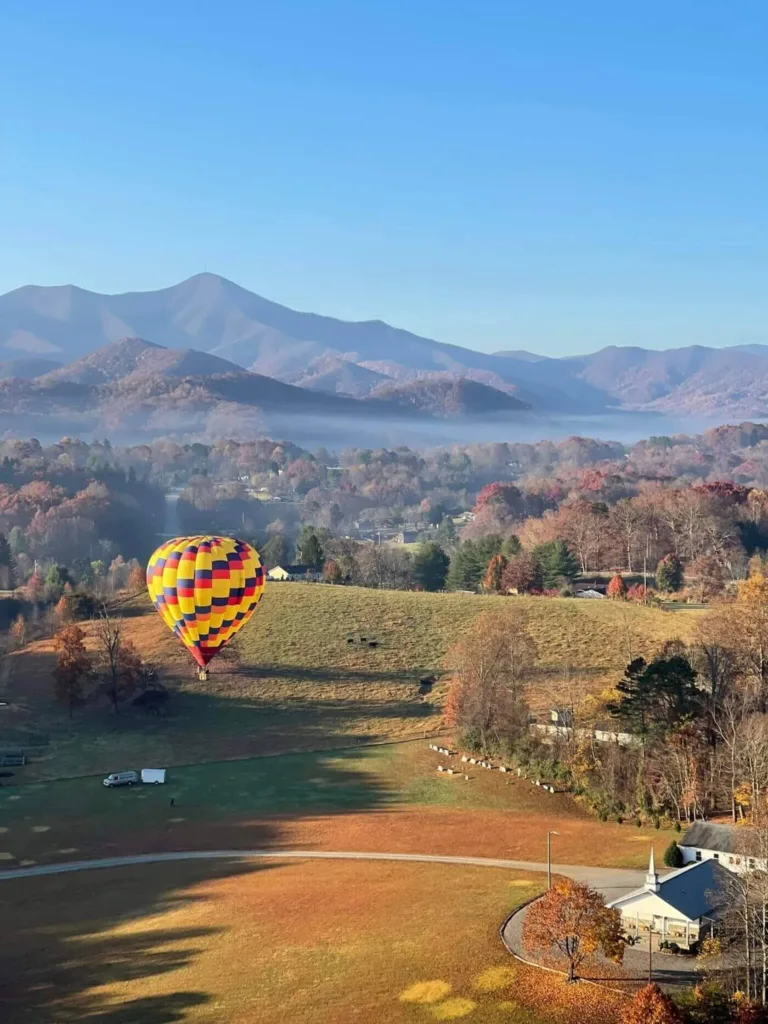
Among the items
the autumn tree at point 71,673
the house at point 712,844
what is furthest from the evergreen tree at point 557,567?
the house at point 712,844

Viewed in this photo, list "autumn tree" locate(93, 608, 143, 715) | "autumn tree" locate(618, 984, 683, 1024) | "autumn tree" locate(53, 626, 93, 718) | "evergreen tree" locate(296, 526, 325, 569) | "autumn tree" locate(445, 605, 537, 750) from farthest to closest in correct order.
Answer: "evergreen tree" locate(296, 526, 325, 569)
"autumn tree" locate(93, 608, 143, 715)
"autumn tree" locate(53, 626, 93, 718)
"autumn tree" locate(445, 605, 537, 750)
"autumn tree" locate(618, 984, 683, 1024)

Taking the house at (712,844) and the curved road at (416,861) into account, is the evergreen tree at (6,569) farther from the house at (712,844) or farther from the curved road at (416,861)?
the house at (712,844)

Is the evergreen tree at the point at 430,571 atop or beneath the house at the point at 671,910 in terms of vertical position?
atop

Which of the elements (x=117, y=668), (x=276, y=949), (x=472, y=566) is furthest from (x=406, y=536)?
(x=276, y=949)

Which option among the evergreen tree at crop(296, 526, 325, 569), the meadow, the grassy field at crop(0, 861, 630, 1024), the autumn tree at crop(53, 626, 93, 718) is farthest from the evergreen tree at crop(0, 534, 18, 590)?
the grassy field at crop(0, 861, 630, 1024)

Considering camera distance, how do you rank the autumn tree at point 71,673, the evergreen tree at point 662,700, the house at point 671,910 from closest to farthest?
the house at point 671,910 < the evergreen tree at point 662,700 < the autumn tree at point 71,673

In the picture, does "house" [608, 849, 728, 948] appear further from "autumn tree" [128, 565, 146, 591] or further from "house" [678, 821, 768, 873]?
"autumn tree" [128, 565, 146, 591]

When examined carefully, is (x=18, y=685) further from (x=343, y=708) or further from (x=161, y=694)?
(x=343, y=708)
